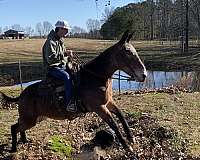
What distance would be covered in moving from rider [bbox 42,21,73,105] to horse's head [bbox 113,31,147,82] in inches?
42.0

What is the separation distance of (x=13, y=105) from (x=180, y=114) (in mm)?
5785

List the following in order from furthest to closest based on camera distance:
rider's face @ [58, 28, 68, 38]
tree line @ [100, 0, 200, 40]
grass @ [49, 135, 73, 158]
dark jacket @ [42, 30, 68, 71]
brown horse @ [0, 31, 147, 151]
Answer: tree line @ [100, 0, 200, 40], grass @ [49, 135, 73, 158], dark jacket @ [42, 30, 68, 71], rider's face @ [58, 28, 68, 38], brown horse @ [0, 31, 147, 151]

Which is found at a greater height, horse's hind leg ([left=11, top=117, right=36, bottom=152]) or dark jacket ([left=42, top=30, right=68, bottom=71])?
dark jacket ([left=42, top=30, right=68, bottom=71])

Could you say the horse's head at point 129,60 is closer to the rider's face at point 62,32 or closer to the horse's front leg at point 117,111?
the horse's front leg at point 117,111

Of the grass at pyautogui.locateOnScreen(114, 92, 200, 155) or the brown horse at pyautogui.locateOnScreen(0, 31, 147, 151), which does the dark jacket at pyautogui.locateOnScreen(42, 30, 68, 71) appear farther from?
the grass at pyautogui.locateOnScreen(114, 92, 200, 155)

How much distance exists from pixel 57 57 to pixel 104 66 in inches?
37.7

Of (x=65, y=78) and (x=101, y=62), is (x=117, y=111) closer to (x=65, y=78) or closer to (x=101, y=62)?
(x=101, y=62)

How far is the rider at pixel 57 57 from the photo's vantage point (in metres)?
8.05

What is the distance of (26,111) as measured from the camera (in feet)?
28.9

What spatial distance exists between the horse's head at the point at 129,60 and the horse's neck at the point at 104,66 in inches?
6.8

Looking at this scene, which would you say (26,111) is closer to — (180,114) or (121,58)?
(121,58)

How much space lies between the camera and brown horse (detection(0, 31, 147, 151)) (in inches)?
296

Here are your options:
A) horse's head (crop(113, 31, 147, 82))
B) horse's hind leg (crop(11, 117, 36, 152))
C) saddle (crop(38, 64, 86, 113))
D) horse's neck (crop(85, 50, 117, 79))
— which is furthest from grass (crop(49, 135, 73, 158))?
horse's head (crop(113, 31, 147, 82))

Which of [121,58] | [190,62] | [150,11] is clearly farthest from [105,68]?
[150,11]
